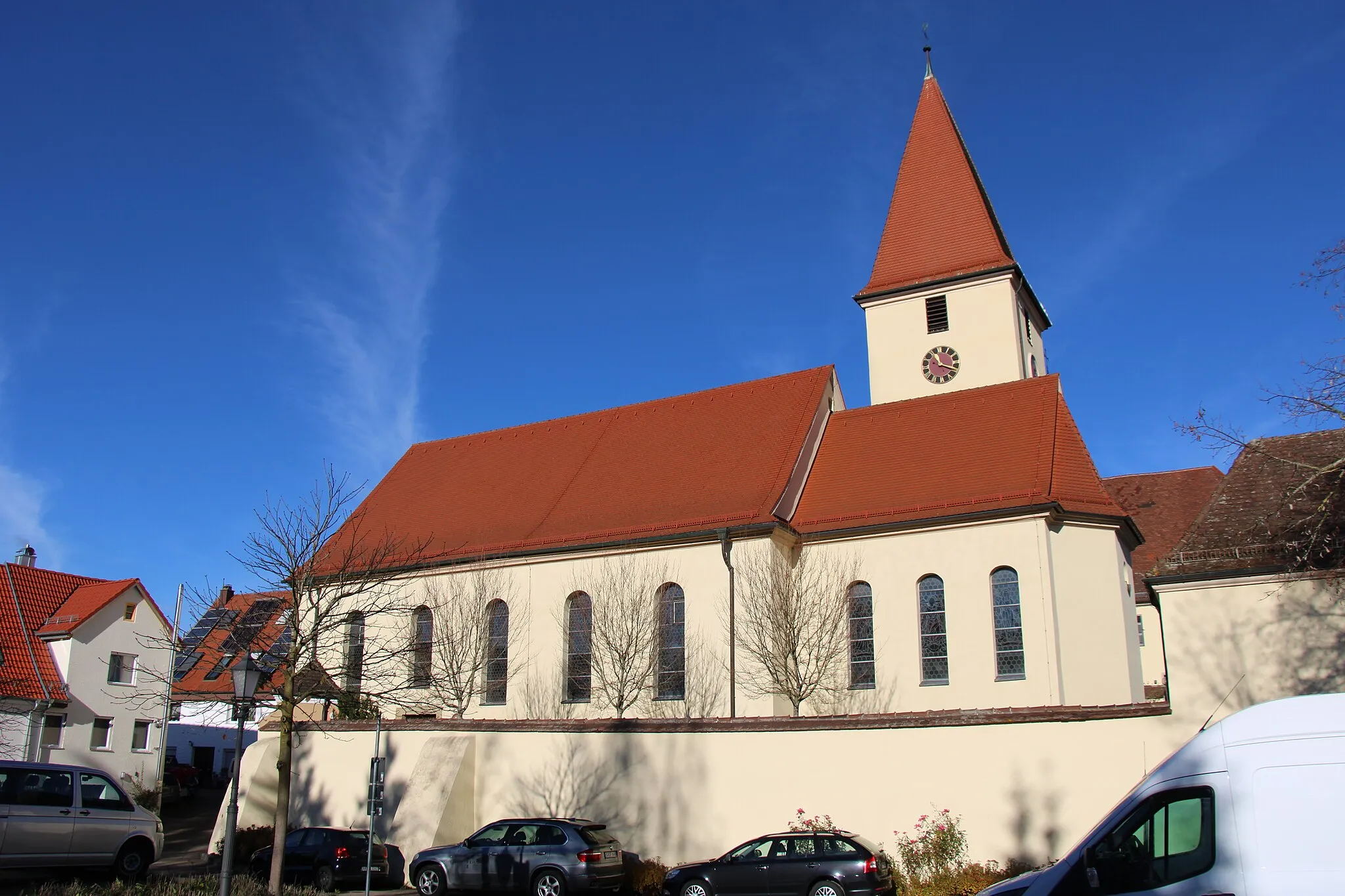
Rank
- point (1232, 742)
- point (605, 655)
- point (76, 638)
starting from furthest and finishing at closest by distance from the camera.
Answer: point (76, 638) < point (605, 655) < point (1232, 742)

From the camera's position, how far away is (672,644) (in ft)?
80.3

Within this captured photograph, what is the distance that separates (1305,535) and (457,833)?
49.0 feet

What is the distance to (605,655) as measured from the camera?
24.6m

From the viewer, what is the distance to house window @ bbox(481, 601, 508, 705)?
26.6 meters

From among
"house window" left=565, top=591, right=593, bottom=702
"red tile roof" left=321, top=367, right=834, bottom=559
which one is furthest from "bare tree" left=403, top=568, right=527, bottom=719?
"house window" left=565, top=591, right=593, bottom=702

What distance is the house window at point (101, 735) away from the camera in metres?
34.4

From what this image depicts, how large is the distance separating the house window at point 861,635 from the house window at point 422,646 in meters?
10.2

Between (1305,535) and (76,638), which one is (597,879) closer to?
(1305,535)

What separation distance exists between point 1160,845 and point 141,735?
3672cm

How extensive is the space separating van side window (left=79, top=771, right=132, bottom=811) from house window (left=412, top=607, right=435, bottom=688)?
376 inches

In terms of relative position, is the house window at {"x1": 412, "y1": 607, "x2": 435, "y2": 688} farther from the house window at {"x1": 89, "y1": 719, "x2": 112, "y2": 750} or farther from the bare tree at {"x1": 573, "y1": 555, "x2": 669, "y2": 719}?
the house window at {"x1": 89, "y1": 719, "x2": 112, "y2": 750}

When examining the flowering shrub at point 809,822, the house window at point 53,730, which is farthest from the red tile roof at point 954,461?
the house window at point 53,730

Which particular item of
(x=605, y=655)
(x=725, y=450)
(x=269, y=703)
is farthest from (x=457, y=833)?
(x=725, y=450)

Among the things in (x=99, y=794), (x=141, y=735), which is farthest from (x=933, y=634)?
(x=141, y=735)
